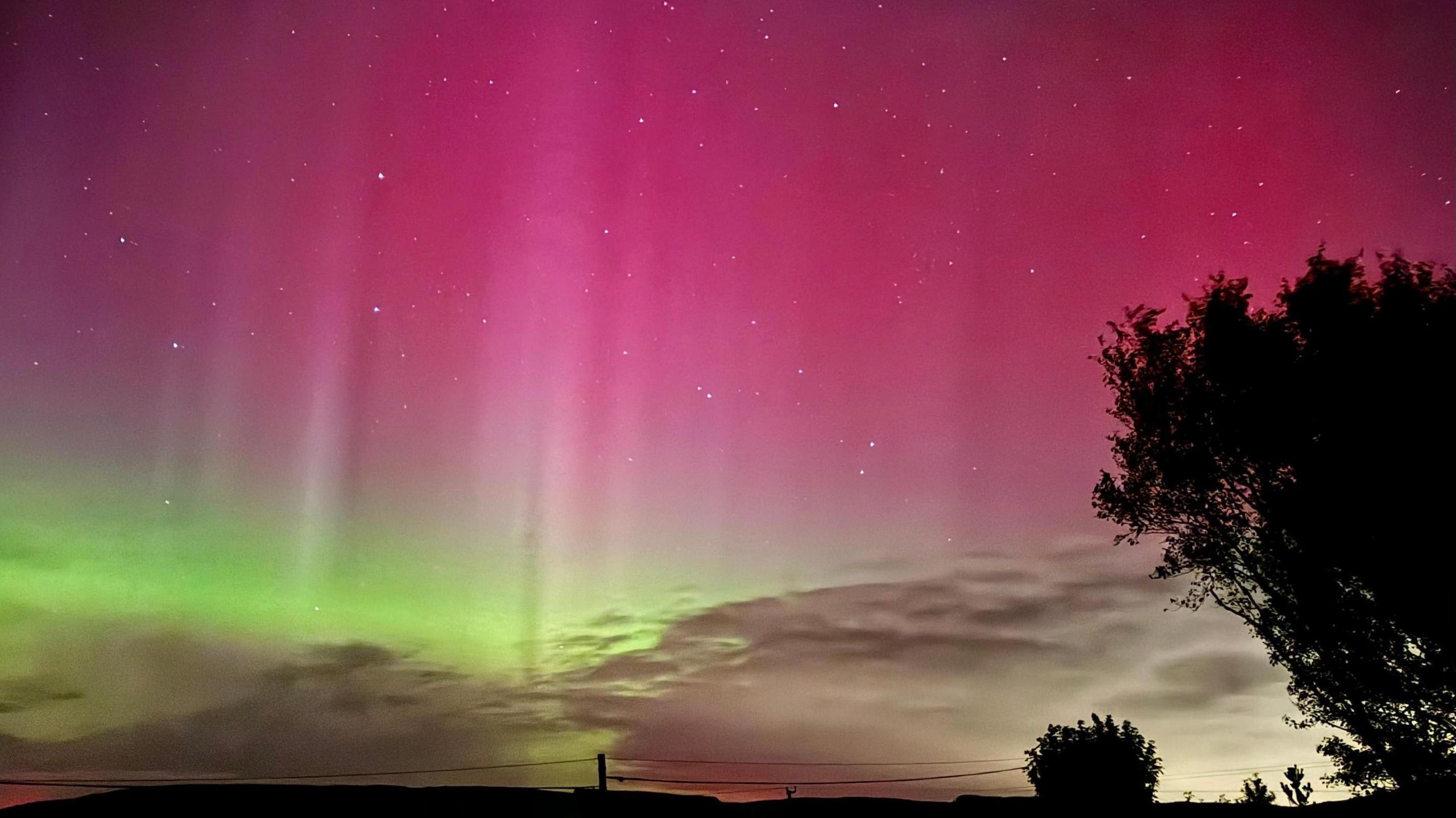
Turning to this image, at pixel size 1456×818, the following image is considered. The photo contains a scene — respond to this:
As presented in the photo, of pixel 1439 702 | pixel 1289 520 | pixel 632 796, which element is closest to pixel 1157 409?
pixel 1289 520

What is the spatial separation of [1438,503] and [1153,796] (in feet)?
89.1

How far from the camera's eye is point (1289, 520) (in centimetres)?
1609

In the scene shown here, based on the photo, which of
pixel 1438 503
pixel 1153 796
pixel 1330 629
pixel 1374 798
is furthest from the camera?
pixel 1153 796

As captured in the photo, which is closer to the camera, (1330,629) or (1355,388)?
(1355,388)

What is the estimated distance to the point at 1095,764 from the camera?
37.2m

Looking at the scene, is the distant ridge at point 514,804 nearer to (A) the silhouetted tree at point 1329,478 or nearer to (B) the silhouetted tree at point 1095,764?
(A) the silhouetted tree at point 1329,478

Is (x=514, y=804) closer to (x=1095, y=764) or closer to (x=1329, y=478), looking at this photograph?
(x=1329, y=478)

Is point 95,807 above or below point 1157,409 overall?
below

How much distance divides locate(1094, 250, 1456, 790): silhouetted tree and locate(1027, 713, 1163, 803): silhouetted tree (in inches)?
800

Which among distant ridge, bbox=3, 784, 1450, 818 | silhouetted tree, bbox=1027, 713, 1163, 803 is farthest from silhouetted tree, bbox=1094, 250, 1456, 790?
silhouetted tree, bbox=1027, 713, 1163, 803

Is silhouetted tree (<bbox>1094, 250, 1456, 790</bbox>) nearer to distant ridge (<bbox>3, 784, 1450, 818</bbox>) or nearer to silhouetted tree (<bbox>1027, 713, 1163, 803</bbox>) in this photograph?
distant ridge (<bbox>3, 784, 1450, 818</bbox>)

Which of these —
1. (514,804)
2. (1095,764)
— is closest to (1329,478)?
(514,804)

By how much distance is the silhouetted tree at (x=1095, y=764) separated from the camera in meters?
36.2

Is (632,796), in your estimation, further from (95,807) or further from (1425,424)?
(1425,424)
